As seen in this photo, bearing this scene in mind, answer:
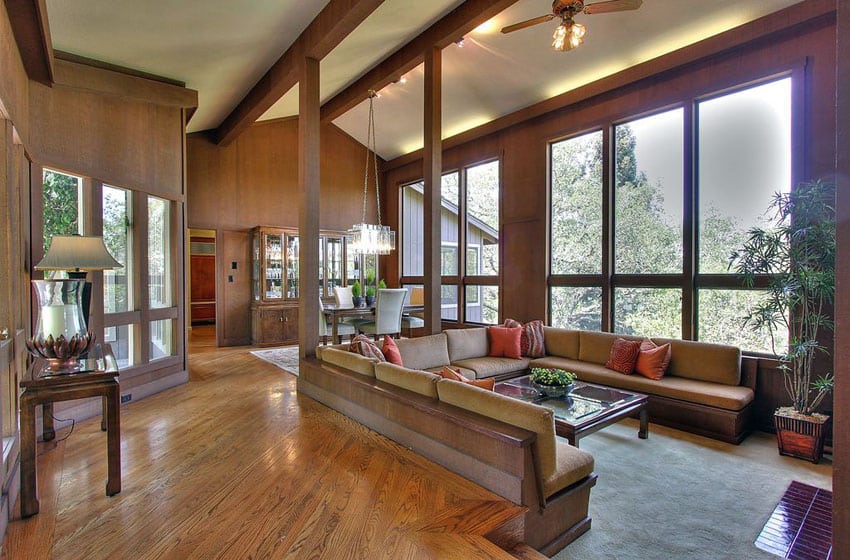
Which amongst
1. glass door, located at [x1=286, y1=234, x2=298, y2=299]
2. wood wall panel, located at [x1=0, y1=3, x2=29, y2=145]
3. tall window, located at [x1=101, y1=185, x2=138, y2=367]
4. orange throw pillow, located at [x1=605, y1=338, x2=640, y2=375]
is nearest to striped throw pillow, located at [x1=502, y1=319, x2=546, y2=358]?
orange throw pillow, located at [x1=605, y1=338, x2=640, y2=375]

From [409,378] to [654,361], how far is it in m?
2.67

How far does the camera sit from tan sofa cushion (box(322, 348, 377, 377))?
11.1 ft

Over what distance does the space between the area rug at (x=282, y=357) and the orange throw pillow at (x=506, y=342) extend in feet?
8.37

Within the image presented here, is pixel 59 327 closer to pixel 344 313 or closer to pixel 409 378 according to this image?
A: pixel 409 378

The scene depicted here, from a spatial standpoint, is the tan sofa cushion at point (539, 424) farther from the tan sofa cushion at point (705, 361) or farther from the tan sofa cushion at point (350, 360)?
the tan sofa cushion at point (705, 361)

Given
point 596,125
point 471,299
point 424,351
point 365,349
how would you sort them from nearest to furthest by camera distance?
point 365,349
point 424,351
point 596,125
point 471,299

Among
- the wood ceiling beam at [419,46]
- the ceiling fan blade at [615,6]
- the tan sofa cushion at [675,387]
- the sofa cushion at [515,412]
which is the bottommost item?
the tan sofa cushion at [675,387]

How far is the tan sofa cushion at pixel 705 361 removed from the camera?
3.93 meters

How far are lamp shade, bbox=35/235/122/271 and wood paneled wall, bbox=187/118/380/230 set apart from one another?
4241 mm

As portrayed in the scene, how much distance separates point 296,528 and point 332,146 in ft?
25.5

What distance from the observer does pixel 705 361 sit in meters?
4.06

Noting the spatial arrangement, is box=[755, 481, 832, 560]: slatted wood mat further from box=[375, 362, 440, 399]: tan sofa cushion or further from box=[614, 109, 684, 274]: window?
box=[614, 109, 684, 274]: window

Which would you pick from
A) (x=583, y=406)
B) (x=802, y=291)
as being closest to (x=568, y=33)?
(x=802, y=291)

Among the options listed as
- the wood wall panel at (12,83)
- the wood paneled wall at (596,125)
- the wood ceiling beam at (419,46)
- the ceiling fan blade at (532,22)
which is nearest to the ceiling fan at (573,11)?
the ceiling fan blade at (532,22)
